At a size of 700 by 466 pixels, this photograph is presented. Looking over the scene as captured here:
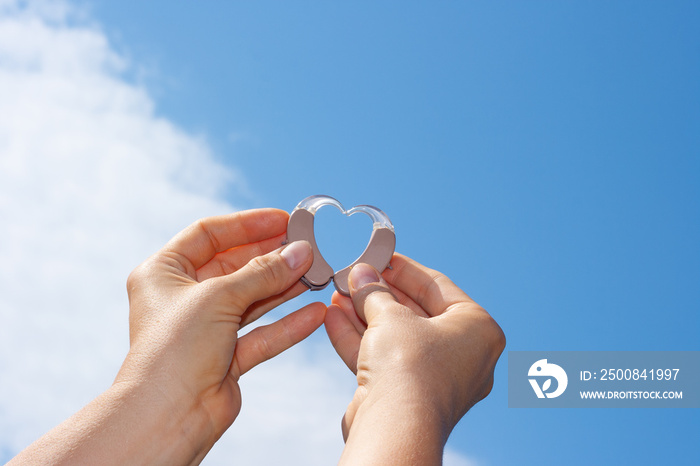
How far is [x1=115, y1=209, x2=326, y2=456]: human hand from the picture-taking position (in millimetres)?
3715

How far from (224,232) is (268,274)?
0.88 metres

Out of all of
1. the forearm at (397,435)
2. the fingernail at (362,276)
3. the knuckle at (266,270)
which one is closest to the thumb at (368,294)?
the fingernail at (362,276)

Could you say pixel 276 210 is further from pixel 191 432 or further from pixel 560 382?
pixel 560 382

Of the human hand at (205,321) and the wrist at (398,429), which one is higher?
the human hand at (205,321)

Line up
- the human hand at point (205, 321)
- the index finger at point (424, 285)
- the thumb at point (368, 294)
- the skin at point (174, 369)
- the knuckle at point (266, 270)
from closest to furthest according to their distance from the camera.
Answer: the skin at point (174, 369) → the human hand at point (205, 321) → the thumb at point (368, 294) → the knuckle at point (266, 270) → the index finger at point (424, 285)

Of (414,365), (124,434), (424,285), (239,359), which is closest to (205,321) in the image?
(124,434)

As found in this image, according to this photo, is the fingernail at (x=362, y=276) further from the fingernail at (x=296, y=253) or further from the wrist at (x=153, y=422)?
the wrist at (x=153, y=422)

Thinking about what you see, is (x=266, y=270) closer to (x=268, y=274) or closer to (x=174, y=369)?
(x=268, y=274)

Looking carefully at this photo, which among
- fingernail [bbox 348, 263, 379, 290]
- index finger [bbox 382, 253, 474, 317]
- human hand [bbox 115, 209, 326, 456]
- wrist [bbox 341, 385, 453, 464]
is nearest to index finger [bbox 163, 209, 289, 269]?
human hand [bbox 115, 209, 326, 456]

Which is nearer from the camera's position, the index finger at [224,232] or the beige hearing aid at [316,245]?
the index finger at [224,232]

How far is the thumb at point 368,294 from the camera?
393 centimetres

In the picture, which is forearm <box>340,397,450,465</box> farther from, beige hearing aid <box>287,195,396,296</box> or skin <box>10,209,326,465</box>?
beige hearing aid <box>287,195,396,296</box>

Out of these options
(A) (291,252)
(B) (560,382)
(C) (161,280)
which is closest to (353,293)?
(A) (291,252)

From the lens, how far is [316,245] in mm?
5027
